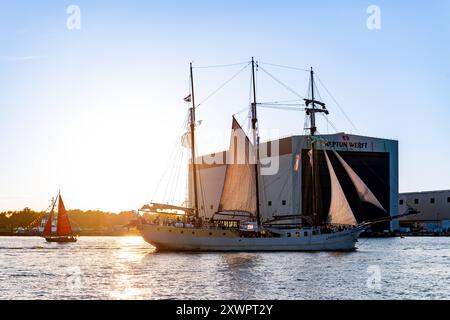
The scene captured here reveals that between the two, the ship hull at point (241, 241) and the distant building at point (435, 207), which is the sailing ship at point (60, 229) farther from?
the distant building at point (435, 207)

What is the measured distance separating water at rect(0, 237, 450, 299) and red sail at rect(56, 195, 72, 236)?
→ 5533 cm

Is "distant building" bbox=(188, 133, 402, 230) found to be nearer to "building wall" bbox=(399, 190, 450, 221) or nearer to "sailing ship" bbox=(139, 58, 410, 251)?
"building wall" bbox=(399, 190, 450, 221)

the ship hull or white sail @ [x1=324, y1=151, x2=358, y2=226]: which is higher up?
white sail @ [x1=324, y1=151, x2=358, y2=226]

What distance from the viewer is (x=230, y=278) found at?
55.8 m

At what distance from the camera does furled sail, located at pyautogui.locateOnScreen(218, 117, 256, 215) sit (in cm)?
9431

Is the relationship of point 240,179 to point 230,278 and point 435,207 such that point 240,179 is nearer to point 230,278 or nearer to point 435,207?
point 230,278

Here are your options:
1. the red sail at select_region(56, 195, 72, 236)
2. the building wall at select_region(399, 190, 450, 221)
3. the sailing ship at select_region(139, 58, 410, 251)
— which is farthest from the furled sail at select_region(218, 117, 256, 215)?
the building wall at select_region(399, 190, 450, 221)

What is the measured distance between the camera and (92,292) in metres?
47.1

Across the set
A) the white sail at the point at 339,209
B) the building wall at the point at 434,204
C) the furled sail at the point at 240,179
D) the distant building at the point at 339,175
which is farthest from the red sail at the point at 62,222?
the building wall at the point at 434,204

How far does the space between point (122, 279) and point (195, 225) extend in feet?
131

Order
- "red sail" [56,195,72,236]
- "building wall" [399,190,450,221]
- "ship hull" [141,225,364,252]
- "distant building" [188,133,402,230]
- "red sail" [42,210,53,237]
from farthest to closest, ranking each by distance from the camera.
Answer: "building wall" [399,190,450,221] → "red sail" [42,210,53,237] → "distant building" [188,133,402,230] → "red sail" [56,195,72,236] → "ship hull" [141,225,364,252]

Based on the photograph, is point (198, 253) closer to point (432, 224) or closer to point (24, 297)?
point (24, 297)

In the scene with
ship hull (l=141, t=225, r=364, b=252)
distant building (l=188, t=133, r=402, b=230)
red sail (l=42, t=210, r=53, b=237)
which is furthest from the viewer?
red sail (l=42, t=210, r=53, b=237)
